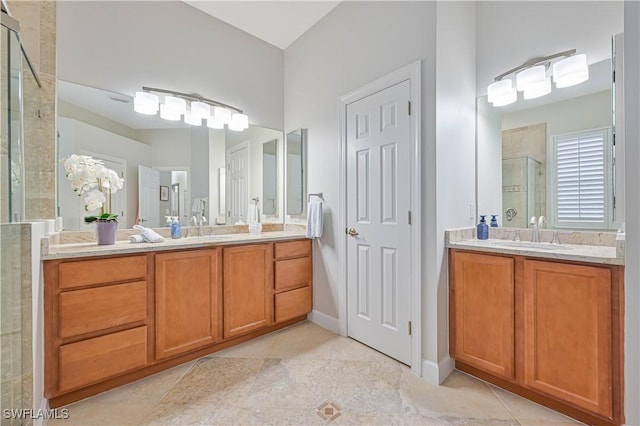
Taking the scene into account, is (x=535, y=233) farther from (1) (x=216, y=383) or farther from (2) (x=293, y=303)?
(1) (x=216, y=383)

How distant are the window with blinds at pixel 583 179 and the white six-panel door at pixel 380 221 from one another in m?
0.98

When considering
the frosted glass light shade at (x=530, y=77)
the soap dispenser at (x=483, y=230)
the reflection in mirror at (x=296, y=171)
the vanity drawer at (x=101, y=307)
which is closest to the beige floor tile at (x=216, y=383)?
the vanity drawer at (x=101, y=307)

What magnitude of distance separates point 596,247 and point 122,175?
3.19 meters

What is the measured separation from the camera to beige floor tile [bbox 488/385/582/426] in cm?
147

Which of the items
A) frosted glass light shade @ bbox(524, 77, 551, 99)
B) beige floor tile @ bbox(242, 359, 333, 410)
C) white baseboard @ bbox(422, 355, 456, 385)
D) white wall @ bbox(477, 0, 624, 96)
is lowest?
beige floor tile @ bbox(242, 359, 333, 410)

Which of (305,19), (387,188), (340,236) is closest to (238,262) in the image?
(340,236)

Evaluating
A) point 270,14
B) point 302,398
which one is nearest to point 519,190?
point 302,398

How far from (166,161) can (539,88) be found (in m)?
2.80

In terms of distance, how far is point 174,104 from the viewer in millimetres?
2404

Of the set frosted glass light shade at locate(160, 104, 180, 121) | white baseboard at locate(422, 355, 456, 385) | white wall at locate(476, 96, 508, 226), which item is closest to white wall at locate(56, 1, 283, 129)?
frosted glass light shade at locate(160, 104, 180, 121)

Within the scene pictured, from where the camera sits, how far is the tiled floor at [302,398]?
59.2 inches

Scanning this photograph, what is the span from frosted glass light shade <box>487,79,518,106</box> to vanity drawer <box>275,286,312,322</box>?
7.07ft

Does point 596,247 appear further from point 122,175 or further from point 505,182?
point 122,175

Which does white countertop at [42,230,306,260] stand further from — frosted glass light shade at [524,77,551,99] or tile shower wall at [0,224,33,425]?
frosted glass light shade at [524,77,551,99]
